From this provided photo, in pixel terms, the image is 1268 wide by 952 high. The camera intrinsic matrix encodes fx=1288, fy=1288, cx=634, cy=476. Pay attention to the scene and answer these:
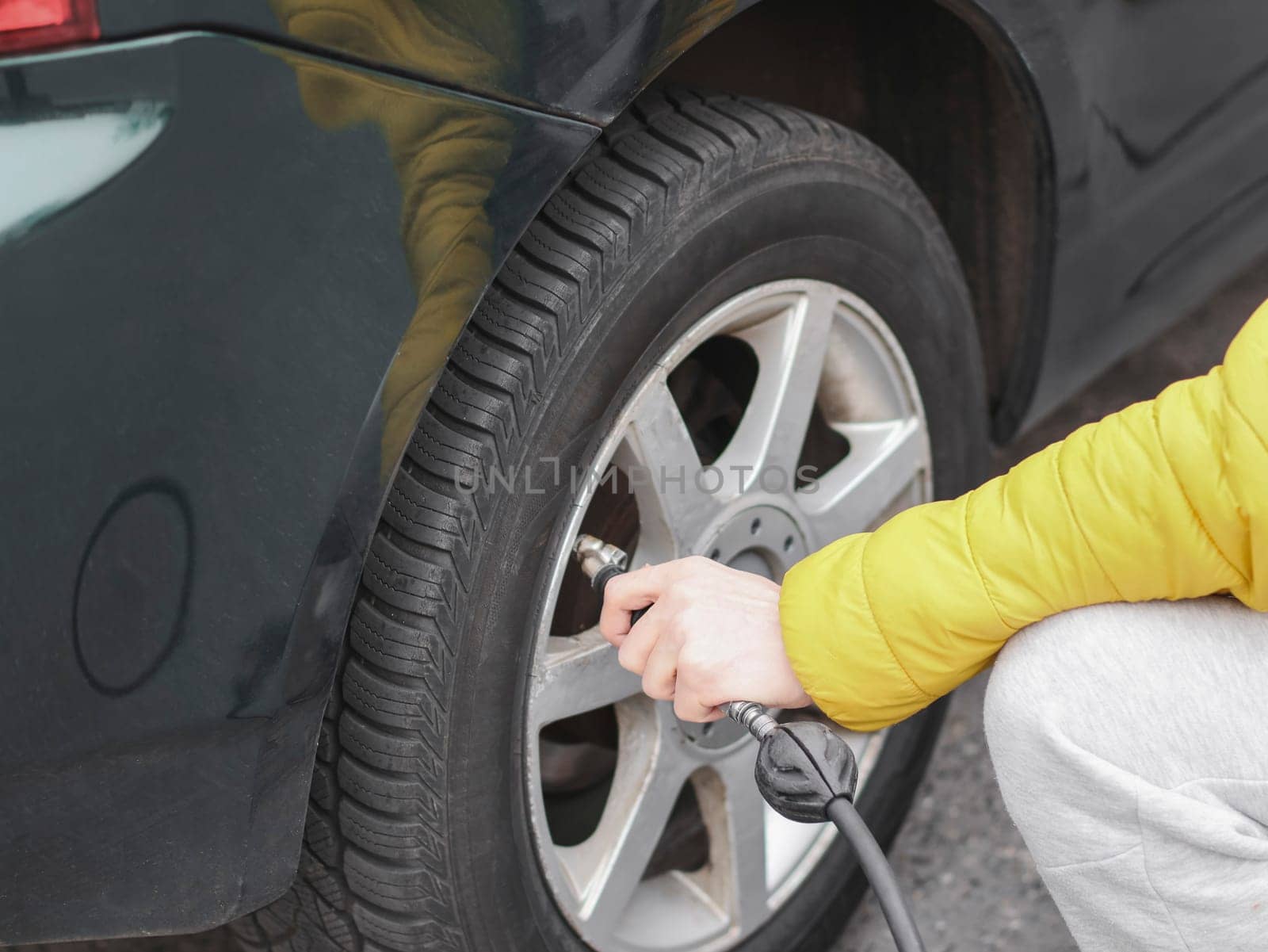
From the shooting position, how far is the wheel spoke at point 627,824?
1198 millimetres

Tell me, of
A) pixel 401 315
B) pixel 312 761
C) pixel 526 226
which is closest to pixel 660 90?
pixel 526 226

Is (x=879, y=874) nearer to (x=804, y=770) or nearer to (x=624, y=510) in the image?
(x=804, y=770)

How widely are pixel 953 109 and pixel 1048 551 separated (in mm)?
773

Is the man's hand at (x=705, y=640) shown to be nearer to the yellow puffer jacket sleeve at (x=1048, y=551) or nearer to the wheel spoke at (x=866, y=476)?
the yellow puffer jacket sleeve at (x=1048, y=551)

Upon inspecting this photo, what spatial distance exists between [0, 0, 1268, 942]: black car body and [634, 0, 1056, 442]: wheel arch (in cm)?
37

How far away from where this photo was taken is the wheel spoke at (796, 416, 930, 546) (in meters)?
1.38

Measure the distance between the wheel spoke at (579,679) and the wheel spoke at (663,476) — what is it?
0.11 metres

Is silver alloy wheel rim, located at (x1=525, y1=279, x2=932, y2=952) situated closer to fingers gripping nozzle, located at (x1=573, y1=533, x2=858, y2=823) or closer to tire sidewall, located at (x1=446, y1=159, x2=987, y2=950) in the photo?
tire sidewall, located at (x1=446, y1=159, x2=987, y2=950)

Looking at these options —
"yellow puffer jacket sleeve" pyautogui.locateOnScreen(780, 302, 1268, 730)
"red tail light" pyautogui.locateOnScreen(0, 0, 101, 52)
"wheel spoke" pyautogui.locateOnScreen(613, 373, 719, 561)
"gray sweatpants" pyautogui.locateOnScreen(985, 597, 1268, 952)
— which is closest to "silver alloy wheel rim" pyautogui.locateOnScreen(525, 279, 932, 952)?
"wheel spoke" pyautogui.locateOnScreen(613, 373, 719, 561)

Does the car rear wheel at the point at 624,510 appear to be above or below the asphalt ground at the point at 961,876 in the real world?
above

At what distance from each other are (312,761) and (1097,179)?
107 centimetres

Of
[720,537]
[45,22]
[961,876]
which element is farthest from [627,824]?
[45,22]

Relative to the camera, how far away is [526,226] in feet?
3.00

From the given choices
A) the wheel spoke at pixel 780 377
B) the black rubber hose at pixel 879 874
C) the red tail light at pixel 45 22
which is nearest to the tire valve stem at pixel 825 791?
the black rubber hose at pixel 879 874
